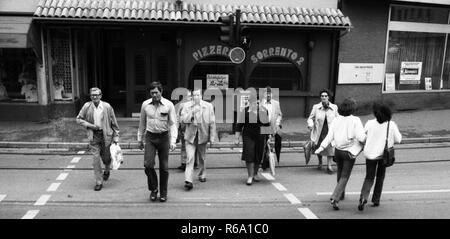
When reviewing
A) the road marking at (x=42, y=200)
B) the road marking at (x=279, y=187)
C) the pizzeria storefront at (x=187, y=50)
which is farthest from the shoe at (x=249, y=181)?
the pizzeria storefront at (x=187, y=50)

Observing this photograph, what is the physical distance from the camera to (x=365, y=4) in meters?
15.2

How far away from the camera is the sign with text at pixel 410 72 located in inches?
655

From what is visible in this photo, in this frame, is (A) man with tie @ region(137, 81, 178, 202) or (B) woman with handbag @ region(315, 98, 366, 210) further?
(A) man with tie @ region(137, 81, 178, 202)

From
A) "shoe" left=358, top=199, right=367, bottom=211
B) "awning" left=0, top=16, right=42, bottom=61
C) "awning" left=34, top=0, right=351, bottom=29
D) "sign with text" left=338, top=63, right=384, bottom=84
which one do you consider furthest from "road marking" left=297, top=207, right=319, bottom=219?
"awning" left=0, top=16, right=42, bottom=61

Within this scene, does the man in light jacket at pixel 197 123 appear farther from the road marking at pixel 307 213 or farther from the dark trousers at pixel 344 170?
the dark trousers at pixel 344 170

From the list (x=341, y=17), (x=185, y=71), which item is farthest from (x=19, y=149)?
(x=341, y=17)

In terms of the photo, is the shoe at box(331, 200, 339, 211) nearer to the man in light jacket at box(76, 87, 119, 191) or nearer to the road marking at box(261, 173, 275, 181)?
the road marking at box(261, 173, 275, 181)

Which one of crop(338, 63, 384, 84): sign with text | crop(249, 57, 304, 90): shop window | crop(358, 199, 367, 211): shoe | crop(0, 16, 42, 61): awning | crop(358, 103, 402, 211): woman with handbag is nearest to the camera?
crop(358, 103, 402, 211): woman with handbag

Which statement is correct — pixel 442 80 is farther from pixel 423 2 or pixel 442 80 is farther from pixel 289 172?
pixel 289 172

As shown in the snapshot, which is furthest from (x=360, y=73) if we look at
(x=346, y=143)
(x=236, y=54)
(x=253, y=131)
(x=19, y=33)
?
(x=19, y=33)

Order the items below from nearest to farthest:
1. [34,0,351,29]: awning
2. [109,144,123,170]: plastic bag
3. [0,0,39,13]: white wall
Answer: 1. [109,144,123,170]: plastic bag
2. [34,0,351,29]: awning
3. [0,0,39,13]: white wall

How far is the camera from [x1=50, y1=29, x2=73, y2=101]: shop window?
1402cm

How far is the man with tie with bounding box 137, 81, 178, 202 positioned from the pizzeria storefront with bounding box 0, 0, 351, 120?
6.53m

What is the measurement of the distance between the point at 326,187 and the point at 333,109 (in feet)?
6.06
